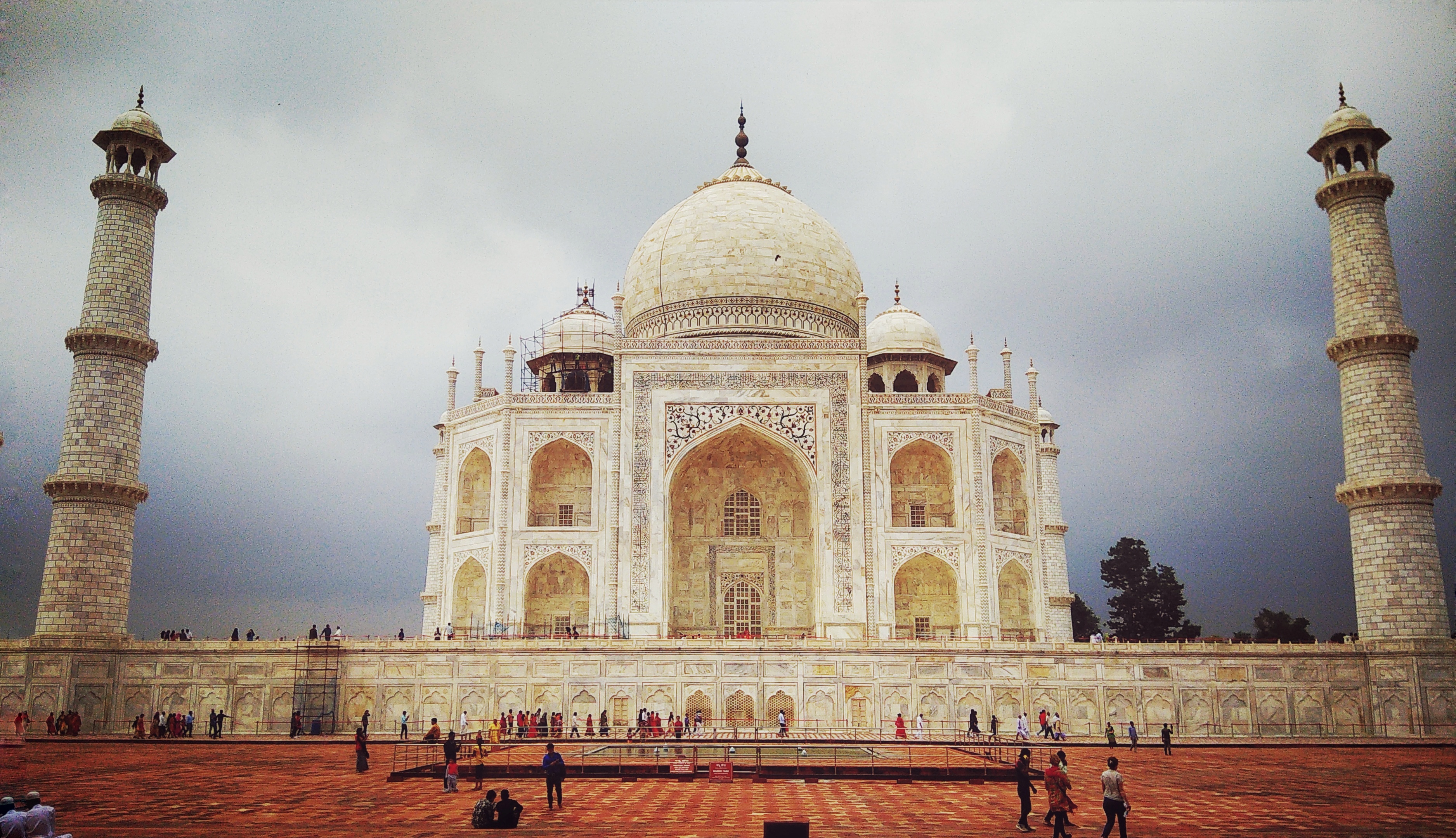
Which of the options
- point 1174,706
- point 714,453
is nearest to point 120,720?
point 714,453

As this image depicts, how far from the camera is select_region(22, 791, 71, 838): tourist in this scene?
6.37 m

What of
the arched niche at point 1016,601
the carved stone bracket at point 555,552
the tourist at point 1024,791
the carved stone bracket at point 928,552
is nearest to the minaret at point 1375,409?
the arched niche at point 1016,601

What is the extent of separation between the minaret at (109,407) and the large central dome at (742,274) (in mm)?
11122

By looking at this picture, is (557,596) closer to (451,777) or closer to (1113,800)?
(451,777)

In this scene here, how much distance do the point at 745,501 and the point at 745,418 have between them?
2102mm

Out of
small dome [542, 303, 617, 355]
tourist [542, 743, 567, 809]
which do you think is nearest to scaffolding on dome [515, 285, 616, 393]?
small dome [542, 303, 617, 355]

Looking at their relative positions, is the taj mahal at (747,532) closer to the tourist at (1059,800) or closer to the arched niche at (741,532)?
the arched niche at (741,532)

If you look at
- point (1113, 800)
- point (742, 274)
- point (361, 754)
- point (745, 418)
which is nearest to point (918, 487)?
point (745, 418)

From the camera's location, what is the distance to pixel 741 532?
78.5ft

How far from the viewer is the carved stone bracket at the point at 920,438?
906 inches

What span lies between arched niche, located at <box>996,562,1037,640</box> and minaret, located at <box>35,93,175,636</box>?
16.4m

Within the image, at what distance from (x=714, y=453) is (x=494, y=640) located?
23.4ft

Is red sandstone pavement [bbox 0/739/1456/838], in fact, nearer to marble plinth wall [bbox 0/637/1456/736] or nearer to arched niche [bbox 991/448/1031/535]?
marble plinth wall [bbox 0/637/1456/736]

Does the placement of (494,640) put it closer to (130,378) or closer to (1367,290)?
(130,378)
